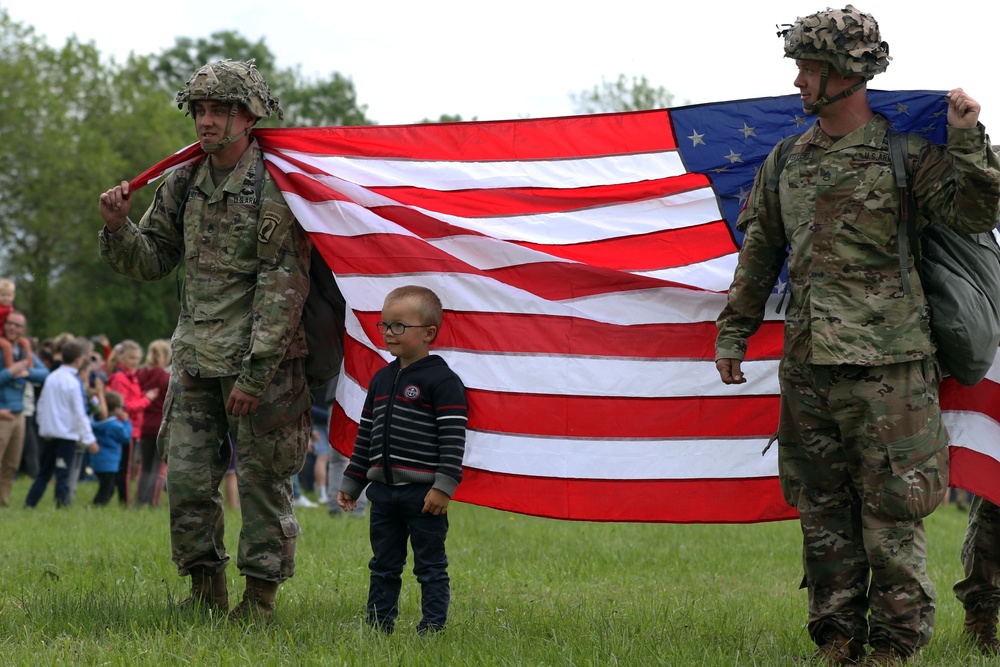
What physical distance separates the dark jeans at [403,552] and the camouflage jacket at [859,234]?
5.98 feet

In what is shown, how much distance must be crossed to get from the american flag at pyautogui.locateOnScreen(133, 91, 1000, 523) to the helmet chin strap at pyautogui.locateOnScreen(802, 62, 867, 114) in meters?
0.92

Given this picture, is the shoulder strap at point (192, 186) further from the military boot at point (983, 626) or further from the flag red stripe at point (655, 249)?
the military boot at point (983, 626)

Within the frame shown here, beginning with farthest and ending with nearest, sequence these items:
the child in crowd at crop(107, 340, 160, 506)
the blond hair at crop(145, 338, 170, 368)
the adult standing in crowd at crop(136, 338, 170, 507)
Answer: the child in crowd at crop(107, 340, 160, 506)
the blond hair at crop(145, 338, 170, 368)
the adult standing in crowd at crop(136, 338, 170, 507)

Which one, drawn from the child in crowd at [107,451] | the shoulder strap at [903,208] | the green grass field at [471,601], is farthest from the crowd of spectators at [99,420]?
the shoulder strap at [903,208]

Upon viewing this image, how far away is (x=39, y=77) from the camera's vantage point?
42.6m

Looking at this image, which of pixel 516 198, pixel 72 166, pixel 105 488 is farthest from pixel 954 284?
pixel 72 166

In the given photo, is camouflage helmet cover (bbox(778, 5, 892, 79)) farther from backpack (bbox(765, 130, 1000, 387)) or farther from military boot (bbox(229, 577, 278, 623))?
military boot (bbox(229, 577, 278, 623))

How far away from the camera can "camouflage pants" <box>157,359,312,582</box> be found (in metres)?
5.71

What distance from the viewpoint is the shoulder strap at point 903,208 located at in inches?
187

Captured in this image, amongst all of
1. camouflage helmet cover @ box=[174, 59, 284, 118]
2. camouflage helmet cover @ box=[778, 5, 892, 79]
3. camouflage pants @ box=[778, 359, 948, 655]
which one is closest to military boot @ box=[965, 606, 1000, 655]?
camouflage pants @ box=[778, 359, 948, 655]

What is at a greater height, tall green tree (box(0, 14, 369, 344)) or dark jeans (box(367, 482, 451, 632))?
tall green tree (box(0, 14, 369, 344))

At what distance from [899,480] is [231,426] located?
10.3 feet

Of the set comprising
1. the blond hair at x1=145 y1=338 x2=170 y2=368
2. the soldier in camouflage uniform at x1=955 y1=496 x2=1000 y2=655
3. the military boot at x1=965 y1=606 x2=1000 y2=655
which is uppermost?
the blond hair at x1=145 y1=338 x2=170 y2=368

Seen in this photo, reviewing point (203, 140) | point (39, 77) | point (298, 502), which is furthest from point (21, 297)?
point (203, 140)
